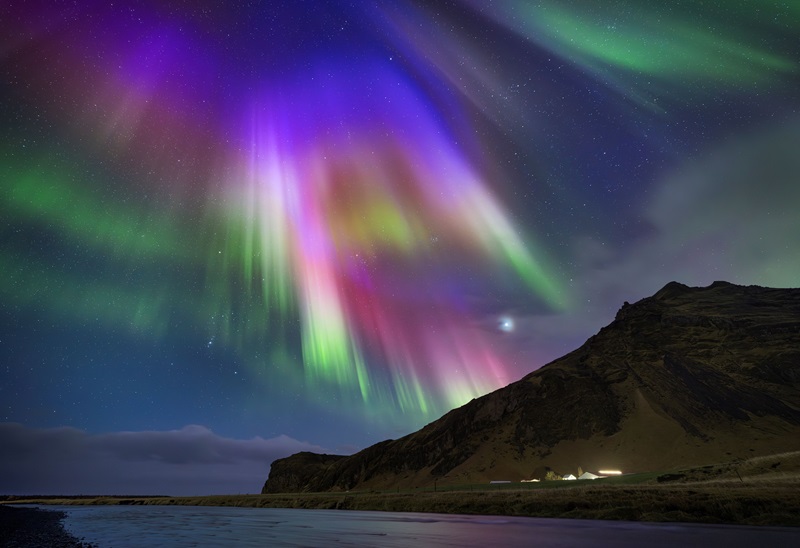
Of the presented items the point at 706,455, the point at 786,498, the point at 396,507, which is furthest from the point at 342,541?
the point at 706,455

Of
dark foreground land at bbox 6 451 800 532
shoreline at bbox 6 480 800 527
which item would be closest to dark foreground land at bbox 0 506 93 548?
dark foreground land at bbox 6 451 800 532

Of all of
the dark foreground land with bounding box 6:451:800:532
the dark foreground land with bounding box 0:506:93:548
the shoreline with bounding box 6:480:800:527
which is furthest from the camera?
the dark foreground land with bounding box 6:451:800:532

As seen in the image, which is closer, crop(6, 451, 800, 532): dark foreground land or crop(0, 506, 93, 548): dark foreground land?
crop(0, 506, 93, 548): dark foreground land

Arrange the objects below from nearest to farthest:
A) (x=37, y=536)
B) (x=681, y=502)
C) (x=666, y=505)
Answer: (x=37, y=536)
(x=681, y=502)
(x=666, y=505)

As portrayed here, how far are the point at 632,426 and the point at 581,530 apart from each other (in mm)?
160602

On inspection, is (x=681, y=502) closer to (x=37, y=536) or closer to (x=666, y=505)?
(x=666, y=505)

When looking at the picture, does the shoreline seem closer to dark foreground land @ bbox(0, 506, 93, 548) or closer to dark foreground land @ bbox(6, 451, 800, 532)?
dark foreground land @ bbox(6, 451, 800, 532)

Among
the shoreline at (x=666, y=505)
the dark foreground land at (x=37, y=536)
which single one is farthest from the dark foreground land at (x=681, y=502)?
the dark foreground land at (x=37, y=536)

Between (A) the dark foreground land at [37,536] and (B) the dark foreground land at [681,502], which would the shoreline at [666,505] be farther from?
(A) the dark foreground land at [37,536]

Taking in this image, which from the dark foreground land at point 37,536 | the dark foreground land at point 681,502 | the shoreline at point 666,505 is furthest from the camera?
the dark foreground land at point 681,502

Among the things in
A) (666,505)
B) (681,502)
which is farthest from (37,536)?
(681,502)

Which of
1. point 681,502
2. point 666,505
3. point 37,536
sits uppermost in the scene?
point 681,502

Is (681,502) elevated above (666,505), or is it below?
above

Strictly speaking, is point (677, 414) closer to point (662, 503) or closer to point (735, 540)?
point (662, 503)
